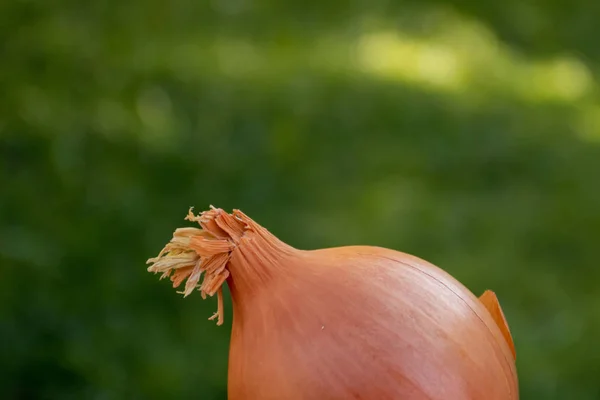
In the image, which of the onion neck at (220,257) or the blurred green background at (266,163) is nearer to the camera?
the onion neck at (220,257)

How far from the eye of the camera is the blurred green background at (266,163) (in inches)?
72.4

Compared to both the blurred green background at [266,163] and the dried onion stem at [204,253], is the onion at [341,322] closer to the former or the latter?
the dried onion stem at [204,253]

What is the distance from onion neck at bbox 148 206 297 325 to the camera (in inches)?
39.8

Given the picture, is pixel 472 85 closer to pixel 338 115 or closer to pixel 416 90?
pixel 416 90

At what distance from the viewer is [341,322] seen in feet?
3.14

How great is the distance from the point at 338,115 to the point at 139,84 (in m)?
0.63

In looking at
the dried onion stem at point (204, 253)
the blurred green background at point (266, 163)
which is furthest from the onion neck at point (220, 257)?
the blurred green background at point (266, 163)

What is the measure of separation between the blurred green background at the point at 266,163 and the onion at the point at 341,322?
2.59 feet

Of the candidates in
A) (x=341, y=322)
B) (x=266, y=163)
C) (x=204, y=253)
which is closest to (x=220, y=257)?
(x=204, y=253)

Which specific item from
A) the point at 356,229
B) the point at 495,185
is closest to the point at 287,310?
the point at 356,229

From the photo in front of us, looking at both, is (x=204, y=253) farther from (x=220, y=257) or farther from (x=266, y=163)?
(x=266, y=163)

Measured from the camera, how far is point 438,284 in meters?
1.02

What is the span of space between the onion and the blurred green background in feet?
2.59

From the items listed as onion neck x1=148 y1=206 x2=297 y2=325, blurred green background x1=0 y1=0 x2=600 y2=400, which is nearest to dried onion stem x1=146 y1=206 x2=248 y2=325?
onion neck x1=148 y1=206 x2=297 y2=325
